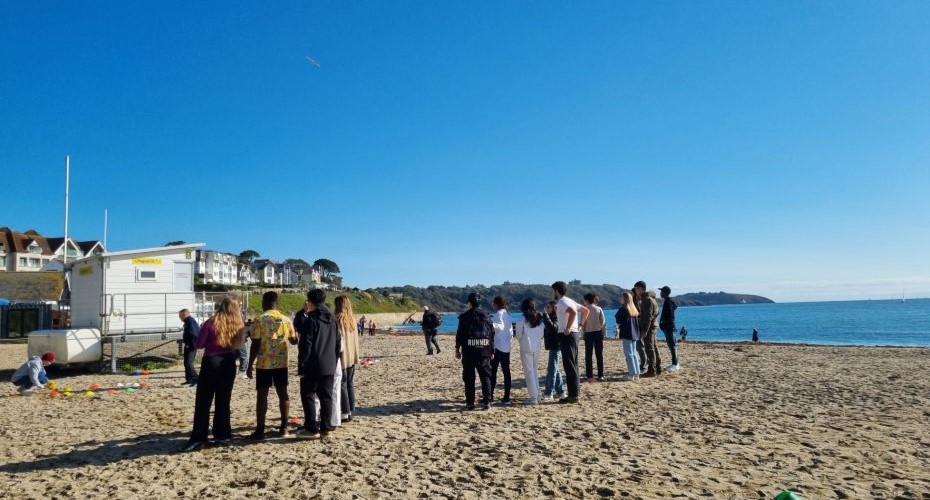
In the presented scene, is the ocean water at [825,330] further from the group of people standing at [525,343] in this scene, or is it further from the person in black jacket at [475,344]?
the person in black jacket at [475,344]

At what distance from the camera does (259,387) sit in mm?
6598

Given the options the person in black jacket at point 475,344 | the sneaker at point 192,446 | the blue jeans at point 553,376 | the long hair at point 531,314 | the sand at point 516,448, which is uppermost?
the long hair at point 531,314

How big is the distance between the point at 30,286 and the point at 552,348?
4003 cm

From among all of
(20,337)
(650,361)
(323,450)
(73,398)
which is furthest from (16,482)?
(20,337)

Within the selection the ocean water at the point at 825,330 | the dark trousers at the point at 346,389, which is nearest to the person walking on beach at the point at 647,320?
the dark trousers at the point at 346,389

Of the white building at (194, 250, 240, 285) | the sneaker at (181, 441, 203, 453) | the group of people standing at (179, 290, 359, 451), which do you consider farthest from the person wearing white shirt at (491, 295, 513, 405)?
the white building at (194, 250, 240, 285)

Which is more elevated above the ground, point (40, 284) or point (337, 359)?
point (40, 284)

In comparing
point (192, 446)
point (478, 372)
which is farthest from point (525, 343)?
point (192, 446)

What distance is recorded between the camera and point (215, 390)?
6359mm

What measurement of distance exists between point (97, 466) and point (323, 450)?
2.33 meters

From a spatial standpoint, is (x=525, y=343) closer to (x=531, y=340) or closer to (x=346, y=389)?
(x=531, y=340)

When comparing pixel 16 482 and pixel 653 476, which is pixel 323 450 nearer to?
pixel 16 482

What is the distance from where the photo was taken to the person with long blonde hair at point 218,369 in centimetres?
632

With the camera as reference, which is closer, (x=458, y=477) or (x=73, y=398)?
(x=458, y=477)
